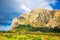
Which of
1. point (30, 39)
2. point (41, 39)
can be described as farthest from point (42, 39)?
point (30, 39)

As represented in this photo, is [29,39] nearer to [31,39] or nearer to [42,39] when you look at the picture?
[31,39]

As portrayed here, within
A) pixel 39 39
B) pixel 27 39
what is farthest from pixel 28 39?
pixel 39 39

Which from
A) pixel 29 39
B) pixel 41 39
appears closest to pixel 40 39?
pixel 41 39

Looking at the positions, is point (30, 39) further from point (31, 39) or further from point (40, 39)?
A: point (40, 39)

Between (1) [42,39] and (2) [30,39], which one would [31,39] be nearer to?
(2) [30,39]

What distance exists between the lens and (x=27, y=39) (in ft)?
228

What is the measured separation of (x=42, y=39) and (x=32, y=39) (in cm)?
462

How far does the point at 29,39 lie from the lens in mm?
69938

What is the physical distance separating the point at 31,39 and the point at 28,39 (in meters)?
1.50

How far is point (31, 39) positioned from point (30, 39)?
43cm

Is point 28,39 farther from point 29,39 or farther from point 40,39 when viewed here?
point 40,39

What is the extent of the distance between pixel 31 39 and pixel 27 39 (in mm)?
1703

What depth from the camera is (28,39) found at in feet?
226

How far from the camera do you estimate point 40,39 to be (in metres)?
71.6
